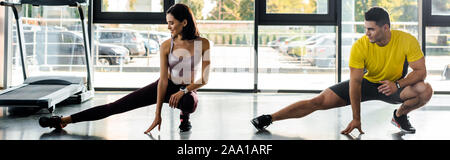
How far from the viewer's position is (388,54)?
2.57 meters

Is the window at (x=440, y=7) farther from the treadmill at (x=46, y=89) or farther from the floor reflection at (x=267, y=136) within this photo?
the treadmill at (x=46, y=89)

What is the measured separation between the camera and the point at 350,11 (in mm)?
5164

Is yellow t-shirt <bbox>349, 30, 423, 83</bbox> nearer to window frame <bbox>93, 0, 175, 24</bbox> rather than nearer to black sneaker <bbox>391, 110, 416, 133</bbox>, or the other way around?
black sneaker <bbox>391, 110, 416, 133</bbox>

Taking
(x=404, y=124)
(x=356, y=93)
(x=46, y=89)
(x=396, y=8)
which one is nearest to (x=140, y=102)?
(x=356, y=93)

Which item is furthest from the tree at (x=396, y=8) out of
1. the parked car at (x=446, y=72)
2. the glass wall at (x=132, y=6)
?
the glass wall at (x=132, y=6)

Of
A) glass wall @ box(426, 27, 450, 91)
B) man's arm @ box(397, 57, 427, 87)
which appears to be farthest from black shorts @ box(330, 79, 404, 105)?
glass wall @ box(426, 27, 450, 91)

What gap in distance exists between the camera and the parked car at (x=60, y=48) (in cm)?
534

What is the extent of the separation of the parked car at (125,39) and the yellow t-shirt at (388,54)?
332 cm

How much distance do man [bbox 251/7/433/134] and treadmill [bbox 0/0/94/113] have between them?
79.0 inches

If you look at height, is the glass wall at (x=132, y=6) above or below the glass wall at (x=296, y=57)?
above

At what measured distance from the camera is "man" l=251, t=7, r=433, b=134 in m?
2.51

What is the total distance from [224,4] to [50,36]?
206cm
